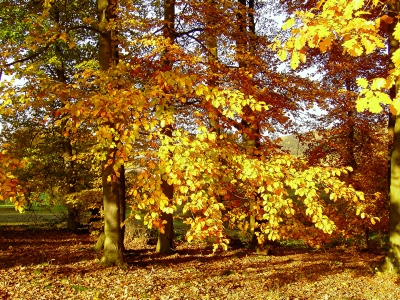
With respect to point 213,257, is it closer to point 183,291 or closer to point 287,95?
point 183,291

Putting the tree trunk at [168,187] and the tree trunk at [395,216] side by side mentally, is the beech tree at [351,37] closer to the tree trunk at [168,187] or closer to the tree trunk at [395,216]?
the tree trunk at [395,216]

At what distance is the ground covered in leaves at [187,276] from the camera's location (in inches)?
299

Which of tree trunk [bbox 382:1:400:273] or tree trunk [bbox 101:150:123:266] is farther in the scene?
tree trunk [bbox 101:150:123:266]

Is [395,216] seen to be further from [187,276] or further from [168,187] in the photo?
[168,187]

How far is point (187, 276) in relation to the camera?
9.30 meters

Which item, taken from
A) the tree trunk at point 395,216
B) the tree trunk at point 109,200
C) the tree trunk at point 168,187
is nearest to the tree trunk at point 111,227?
the tree trunk at point 109,200

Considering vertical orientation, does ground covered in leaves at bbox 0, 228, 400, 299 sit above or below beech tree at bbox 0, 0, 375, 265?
below

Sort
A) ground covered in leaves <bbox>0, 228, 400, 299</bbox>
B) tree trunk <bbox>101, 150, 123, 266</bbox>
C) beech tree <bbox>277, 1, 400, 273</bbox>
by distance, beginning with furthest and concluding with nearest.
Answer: tree trunk <bbox>101, 150, 123, 266</bbox> < ground covered in leaves <bbox>0, 228, 400, 299</bbox> < beech tree <bbox>277, 1, 400, 273</bbox>

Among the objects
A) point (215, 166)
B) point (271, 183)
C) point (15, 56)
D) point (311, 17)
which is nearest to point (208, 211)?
point (215, 166)

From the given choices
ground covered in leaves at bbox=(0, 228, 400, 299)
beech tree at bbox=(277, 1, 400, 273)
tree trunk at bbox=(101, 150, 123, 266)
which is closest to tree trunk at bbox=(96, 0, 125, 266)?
tree trunk at bbox=(101, 150, 123, 266)

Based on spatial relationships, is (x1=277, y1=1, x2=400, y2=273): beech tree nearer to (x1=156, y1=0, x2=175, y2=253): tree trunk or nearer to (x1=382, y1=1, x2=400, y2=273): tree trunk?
(x1=382, y1=1, x2=400, y2=273): tree trunk

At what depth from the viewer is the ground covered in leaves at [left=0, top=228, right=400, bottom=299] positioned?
761cm

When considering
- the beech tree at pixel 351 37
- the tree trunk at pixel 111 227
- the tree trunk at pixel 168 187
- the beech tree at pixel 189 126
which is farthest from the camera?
the tree trunk at pixel 168 187

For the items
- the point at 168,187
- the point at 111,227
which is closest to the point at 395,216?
the point at 168,187
